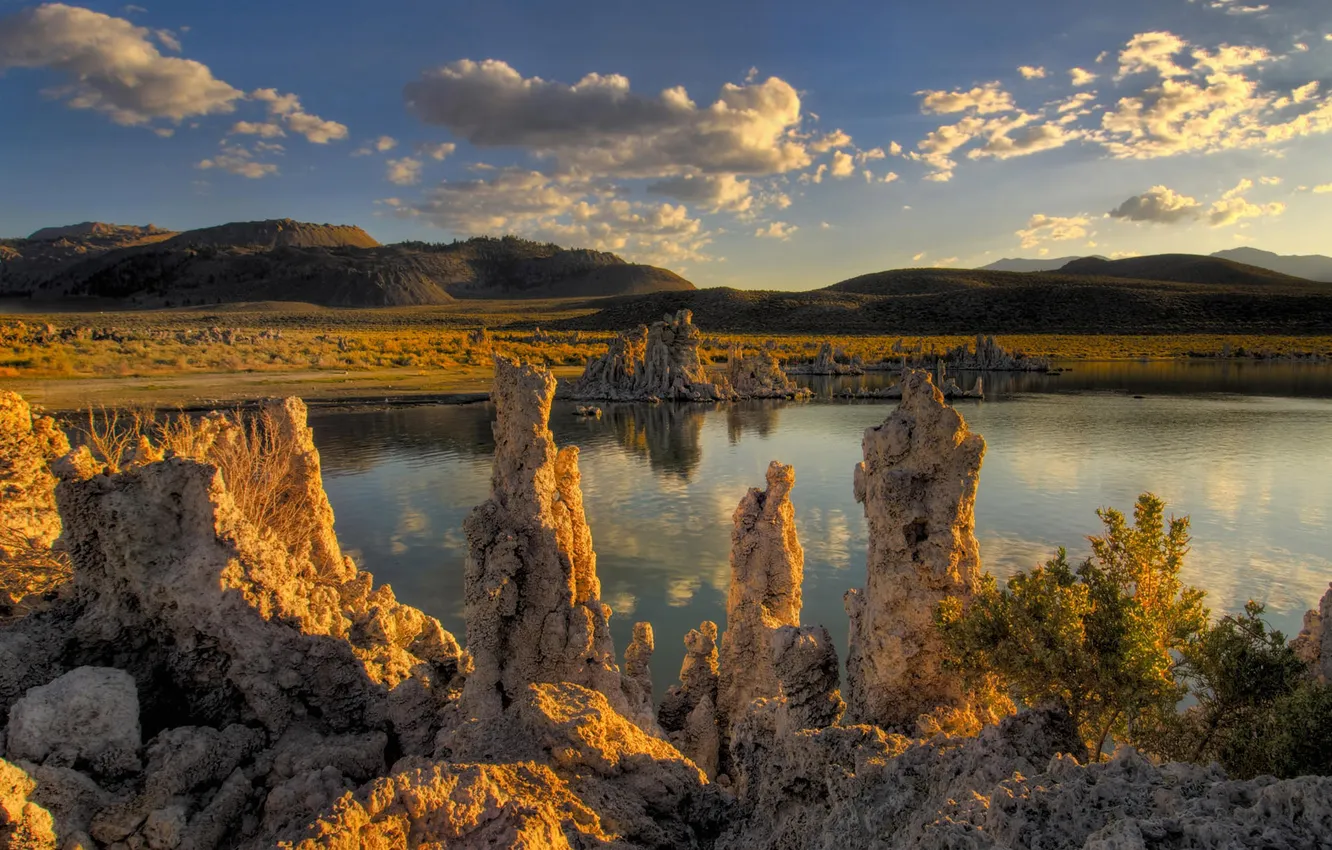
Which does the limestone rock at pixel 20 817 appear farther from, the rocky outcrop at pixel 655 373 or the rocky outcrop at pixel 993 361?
the rocky outcrop at pixel 993 361

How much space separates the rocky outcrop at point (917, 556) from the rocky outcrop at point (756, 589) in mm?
1658

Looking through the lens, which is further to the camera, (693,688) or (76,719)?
(693,688)

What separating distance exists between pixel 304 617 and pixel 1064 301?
130956mm

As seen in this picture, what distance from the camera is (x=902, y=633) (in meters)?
7.40

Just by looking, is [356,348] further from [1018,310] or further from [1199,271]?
[1199,271]

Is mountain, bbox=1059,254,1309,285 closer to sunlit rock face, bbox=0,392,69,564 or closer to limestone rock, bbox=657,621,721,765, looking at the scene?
limestone rock, bbox=657,621,721,765

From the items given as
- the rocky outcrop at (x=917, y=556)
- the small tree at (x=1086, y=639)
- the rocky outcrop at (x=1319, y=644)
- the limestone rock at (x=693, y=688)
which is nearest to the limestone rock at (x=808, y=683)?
the rocky outcrop at (x=917, y=556)

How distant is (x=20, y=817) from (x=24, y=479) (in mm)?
6761

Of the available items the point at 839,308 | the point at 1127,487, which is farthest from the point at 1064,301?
the point at 1127,487

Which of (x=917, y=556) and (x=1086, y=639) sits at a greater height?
(x=917, y=556)

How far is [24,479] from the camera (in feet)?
30.6

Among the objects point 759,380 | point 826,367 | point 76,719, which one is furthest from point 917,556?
point 826,367

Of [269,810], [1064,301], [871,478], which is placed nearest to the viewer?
[269,810]

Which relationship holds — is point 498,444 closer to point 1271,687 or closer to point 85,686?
point 85,686
